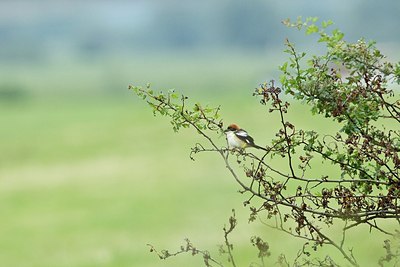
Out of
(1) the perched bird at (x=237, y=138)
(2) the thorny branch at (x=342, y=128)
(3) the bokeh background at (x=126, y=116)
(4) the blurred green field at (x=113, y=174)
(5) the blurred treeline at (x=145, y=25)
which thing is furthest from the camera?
(5) the blurred treeline at (x=145, y=25)

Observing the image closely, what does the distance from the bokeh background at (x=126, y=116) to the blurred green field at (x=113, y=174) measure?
3 cm

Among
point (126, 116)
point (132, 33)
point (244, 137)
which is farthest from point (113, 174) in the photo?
point (132, 33)

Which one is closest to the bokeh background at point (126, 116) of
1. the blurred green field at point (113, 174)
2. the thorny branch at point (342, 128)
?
the blurred green field at point (113, 174)

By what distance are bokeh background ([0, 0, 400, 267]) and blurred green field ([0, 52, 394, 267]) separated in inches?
1.2

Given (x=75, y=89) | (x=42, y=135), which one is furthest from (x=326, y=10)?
(x=42, y=135)

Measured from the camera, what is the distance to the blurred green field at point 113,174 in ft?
26.8

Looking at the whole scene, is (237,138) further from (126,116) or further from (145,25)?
(145,25)

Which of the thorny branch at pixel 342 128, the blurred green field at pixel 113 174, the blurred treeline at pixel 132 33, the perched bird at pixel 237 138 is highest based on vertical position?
the blurred treeline at pixel 132 33

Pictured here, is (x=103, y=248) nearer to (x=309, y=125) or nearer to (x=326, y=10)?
(x=309, y=125)

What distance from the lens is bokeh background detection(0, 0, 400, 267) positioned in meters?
8.87

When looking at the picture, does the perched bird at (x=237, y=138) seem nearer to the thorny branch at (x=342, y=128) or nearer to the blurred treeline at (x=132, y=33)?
the thorny branch at (x=342, y=128)

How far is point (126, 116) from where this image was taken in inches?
803

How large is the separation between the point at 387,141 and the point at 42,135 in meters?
16.4

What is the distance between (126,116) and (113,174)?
611 cm
